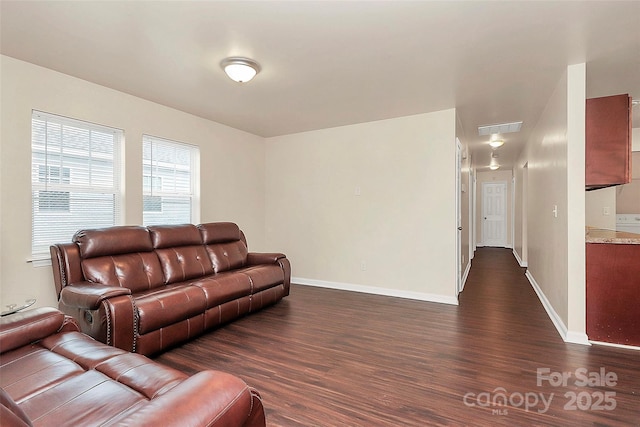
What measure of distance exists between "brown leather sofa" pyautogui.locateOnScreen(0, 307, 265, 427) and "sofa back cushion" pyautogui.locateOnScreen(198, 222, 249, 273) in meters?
1.97

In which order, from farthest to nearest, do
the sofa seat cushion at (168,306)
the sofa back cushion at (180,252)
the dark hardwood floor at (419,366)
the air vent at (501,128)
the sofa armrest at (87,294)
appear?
the air vent at (501,128) → the sofa back cushion at (180,252) → the sofa seat cushion at (168,306) → the sofa armrest at (87,294) → the dark hardwood floor at (419,366)

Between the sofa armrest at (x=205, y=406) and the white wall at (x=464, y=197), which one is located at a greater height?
the white wall at (x=464, y=197)

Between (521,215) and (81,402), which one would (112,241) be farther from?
(521,215)

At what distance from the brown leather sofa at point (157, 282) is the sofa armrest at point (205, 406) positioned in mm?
1664

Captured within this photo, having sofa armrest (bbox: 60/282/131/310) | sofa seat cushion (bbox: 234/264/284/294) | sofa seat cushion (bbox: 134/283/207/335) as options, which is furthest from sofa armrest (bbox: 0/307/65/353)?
sofa seat cushion (bbox: 234/264/284/294)

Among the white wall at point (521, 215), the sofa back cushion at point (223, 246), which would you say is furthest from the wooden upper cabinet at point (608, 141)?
the sofa back cushion at point (223, 246)

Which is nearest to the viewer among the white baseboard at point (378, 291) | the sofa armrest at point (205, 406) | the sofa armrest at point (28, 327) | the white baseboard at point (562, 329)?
the sofa armrest at point (205, 406)

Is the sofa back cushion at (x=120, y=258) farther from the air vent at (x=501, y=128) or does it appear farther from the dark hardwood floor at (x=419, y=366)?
the air vent at (x=501, y=128)

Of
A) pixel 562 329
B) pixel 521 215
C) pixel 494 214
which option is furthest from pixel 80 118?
pixel 494 214

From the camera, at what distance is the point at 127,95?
3.51 metres

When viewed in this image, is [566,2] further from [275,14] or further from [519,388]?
[519,388]

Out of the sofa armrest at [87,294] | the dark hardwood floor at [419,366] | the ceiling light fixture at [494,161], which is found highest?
the ceiling light fixture at [494,161]

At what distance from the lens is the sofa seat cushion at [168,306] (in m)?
2.46

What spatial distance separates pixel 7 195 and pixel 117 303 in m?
1.43
